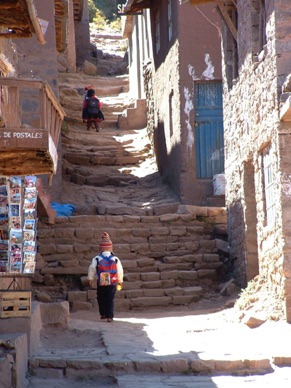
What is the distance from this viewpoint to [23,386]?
34.9ft

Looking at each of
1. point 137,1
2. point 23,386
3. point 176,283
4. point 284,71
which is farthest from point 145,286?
point 137,1

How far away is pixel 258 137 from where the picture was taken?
48.8 ft

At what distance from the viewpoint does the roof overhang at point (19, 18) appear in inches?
392

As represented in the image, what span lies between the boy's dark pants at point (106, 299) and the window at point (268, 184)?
2.64m

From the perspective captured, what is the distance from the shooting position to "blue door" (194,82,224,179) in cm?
2167

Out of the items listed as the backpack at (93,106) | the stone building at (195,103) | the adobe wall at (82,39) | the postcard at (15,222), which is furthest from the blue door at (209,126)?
the adobe wall at (82,39)

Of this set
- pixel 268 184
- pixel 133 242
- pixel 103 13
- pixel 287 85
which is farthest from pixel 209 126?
pixel 103 13

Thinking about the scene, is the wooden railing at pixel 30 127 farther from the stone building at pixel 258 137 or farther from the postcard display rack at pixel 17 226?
the stone building at pixel 258 137

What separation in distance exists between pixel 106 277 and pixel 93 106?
489 inches

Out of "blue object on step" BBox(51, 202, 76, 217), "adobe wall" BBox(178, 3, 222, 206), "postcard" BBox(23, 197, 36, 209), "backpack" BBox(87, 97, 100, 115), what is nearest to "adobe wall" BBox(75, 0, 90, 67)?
"backpack" BBox(87, 97, 100, 115)

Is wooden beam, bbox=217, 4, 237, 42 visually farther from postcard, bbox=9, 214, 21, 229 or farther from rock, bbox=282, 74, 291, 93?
postcard, bbox=9, 214, 21, 229

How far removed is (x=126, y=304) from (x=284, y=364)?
238 inches

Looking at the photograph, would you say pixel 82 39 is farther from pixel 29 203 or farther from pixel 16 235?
pixel 16 235

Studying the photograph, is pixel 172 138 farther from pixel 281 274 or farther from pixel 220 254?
pixel 281 274
